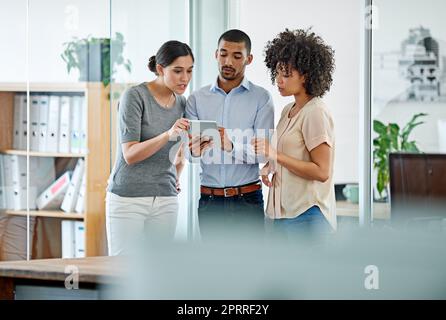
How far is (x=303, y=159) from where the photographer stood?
140 cm

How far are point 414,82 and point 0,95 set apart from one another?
74 centimetres

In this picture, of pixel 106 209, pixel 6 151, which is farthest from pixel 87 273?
pixel 6 151

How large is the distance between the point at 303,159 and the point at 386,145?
142mm

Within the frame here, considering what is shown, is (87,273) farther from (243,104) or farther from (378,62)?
(378,62)

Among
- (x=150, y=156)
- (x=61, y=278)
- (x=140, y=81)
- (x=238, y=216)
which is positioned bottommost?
(x=61, y=278)

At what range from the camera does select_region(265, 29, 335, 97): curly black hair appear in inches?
55.3

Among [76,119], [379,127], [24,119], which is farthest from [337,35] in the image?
[24,119]

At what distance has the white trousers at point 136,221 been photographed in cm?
144

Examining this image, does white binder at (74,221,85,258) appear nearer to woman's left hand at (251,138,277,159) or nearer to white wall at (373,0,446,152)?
woman's left hand at (251,138,277,159)

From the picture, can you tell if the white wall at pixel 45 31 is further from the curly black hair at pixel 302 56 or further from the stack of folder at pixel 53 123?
the curly black hair at pixel 302 56

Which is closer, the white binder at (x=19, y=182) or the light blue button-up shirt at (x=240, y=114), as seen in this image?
the light blue button-up shirt at (x=240, y=114)

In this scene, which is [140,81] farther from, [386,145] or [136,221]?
[386,145]

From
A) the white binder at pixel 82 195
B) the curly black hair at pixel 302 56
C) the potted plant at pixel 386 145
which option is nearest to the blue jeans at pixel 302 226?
the potted plant at pixel 386 145

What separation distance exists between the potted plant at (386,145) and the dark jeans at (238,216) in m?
0.20
